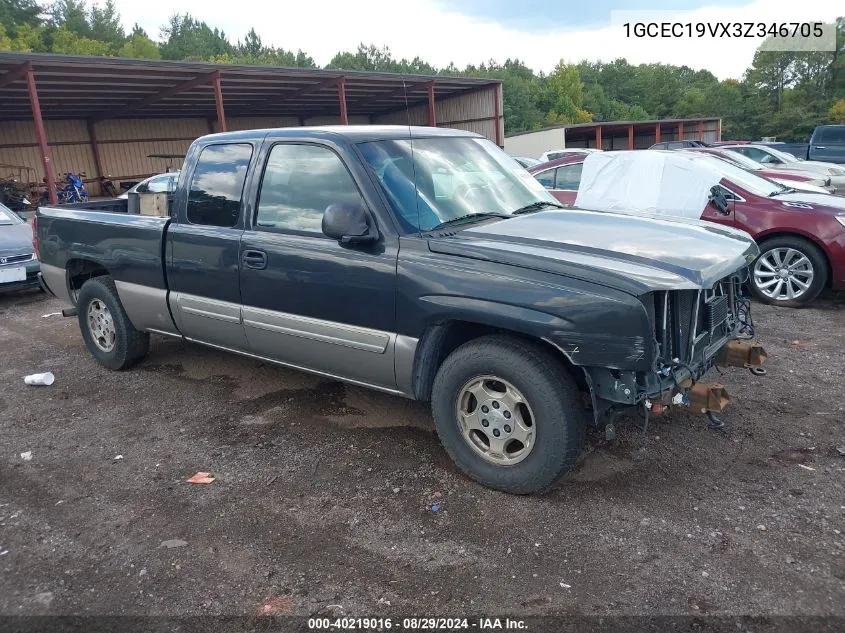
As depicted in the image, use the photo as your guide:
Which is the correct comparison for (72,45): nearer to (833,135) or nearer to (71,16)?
(71,16)

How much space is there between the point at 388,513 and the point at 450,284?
123cm

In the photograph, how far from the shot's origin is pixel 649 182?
7.95m

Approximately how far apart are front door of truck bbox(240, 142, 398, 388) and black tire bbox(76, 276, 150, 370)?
167 cm

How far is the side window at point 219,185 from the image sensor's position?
4.43m

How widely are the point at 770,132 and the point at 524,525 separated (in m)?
73.8

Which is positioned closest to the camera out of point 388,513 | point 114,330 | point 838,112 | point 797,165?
point 388,513

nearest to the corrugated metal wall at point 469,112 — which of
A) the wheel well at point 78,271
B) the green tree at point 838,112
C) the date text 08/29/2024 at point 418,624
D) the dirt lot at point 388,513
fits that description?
the wheel well at point 78,271

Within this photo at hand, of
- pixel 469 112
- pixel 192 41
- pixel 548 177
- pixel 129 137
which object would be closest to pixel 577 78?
pixel 192 41

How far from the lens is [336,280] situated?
3850 mm

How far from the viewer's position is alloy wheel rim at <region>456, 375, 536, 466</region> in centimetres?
337

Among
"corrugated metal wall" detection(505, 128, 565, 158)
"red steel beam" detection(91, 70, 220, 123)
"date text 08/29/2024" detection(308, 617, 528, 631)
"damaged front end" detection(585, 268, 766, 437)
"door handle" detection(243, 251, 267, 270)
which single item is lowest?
"date text 08/29/2024" detection(308, 617, 528, 631)

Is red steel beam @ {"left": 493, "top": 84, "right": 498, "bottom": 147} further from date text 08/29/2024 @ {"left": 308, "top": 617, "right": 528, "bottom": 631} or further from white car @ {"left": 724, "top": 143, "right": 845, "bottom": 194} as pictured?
date text 08/29/2024 @ {"left": 308, "top": 617, "right": 528, "bottom": 631}

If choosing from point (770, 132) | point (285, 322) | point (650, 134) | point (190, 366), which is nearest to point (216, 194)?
point (285, 322)

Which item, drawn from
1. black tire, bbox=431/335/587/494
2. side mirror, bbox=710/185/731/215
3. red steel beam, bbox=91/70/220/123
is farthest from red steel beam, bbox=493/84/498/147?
black tire, bbox=431/335/587/494
